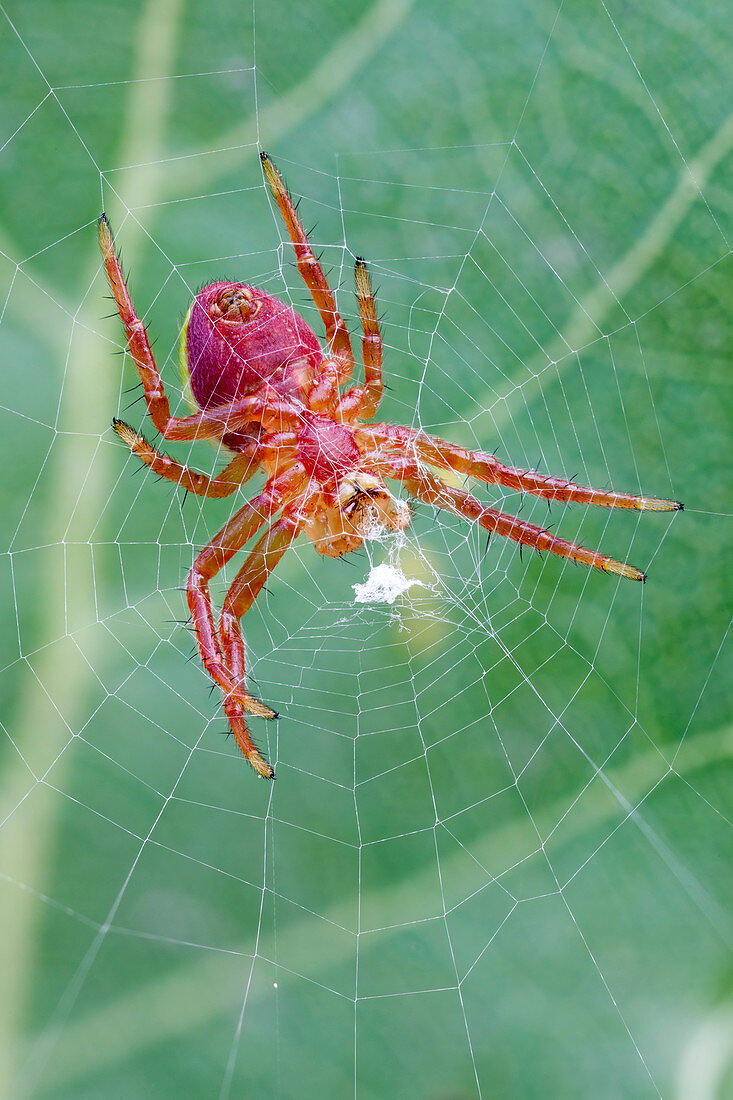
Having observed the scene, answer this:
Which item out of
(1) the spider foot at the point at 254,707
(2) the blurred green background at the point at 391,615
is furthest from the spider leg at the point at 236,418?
→ (1) the spider foot at the point at 254,707

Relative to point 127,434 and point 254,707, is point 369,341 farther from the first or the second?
point 254,707

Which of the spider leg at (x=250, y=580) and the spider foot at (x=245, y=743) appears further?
the spider leg at (x=250, y=580)

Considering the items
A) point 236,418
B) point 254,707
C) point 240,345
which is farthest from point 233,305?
point 254,707

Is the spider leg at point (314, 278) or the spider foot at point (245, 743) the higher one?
the spider leg at point (314, 278)

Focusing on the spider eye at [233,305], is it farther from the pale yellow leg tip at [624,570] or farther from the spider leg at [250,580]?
the pale yellow leg tip at [624,570]

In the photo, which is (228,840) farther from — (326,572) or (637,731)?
(637,731)

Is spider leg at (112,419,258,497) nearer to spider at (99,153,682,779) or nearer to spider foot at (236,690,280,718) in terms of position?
spider at (99,153,682,779)

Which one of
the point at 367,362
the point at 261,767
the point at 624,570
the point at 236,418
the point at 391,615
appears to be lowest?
the point at 261,767
